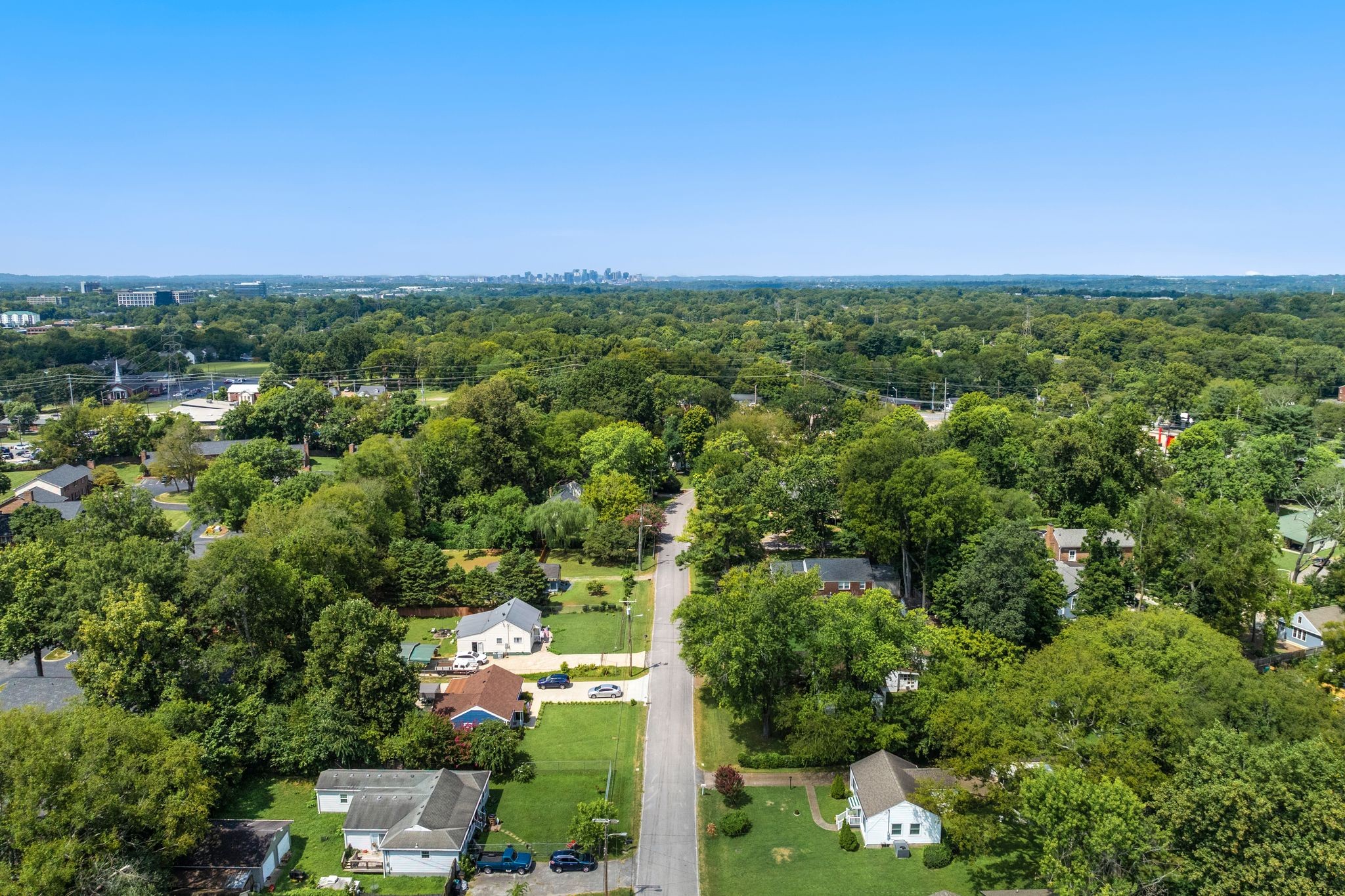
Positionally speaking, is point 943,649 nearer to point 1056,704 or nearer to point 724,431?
point 1056,704

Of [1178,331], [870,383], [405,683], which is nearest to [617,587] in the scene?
[405,683]

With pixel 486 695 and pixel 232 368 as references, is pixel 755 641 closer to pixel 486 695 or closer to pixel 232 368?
pixel 486 695

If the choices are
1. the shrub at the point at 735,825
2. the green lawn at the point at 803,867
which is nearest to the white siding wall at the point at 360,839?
the green lawn at the point at 803,867

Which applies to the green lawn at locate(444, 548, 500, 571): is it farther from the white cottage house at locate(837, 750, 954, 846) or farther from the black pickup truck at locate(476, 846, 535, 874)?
the white cottage house at locate(837, 750, 954, 846)

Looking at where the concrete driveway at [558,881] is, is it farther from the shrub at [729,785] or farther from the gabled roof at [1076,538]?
the gabled roof at [1076,538]

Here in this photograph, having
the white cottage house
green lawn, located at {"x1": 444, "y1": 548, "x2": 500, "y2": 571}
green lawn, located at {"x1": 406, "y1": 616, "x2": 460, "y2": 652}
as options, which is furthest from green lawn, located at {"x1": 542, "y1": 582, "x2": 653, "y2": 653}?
the white cottage house

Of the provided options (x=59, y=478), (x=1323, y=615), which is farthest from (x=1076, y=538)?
(x=59, y=478)

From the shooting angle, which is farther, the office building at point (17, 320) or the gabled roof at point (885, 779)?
the office building at point (17, 320)
